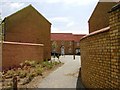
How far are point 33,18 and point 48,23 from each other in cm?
290

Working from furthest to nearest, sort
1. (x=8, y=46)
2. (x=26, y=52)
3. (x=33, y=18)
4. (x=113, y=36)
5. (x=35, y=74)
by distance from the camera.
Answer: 1. (x=33, y=18)
2. (x=26, y=52)
3. (x=8, y=46)
4. (x=35, y=74)
5. (x=113, y=36)

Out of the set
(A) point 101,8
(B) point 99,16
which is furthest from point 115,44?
(B) point 99,16

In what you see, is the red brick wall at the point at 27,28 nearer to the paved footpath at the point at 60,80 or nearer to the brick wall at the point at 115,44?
the paved footpath at the point at 60,80

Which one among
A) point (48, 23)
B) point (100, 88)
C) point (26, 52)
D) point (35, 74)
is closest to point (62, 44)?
point (48, 23)

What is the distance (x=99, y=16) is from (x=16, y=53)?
30.2 ft

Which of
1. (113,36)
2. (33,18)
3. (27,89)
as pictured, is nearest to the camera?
A: (113,36)

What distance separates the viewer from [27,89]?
39.2 ft

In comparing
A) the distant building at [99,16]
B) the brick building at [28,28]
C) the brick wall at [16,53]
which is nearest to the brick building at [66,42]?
the brick building at [28,28]

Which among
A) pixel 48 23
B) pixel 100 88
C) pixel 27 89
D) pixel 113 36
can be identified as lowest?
pixel 27 89

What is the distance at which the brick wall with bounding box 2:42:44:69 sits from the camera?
2118cm

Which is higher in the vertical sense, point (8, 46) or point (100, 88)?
point (8, 46)

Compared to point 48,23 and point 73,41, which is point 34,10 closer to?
point 48,23

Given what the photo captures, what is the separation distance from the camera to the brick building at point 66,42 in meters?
74.1

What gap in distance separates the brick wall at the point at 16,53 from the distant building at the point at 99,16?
757 centimetres
